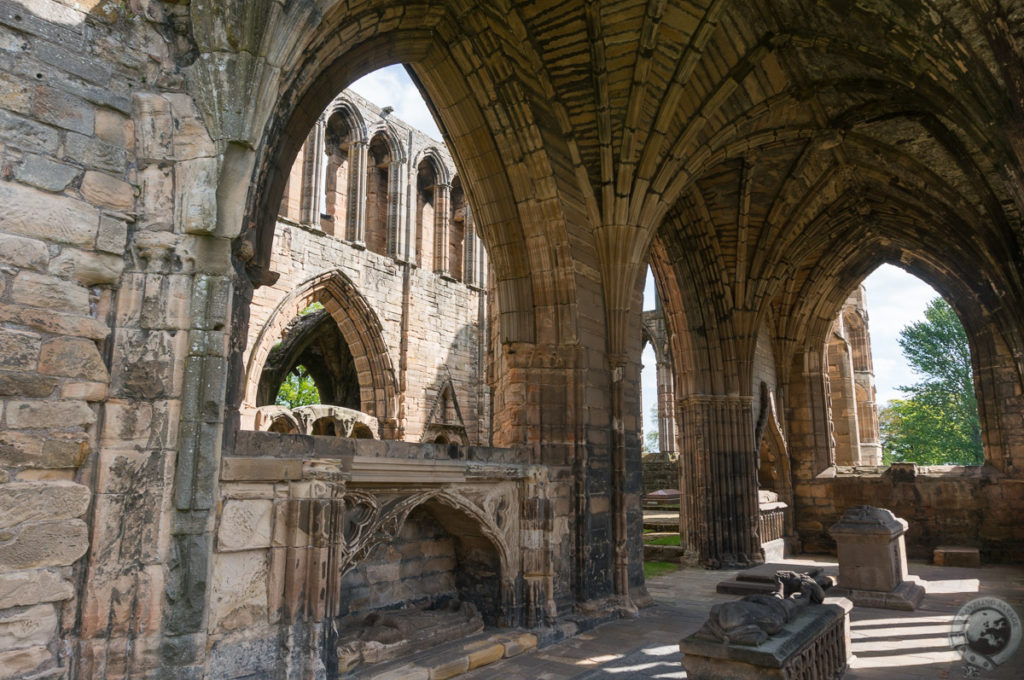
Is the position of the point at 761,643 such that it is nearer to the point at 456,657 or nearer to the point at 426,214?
the point at 456,657

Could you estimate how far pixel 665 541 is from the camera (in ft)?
41.0

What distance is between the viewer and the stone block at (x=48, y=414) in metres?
3.02

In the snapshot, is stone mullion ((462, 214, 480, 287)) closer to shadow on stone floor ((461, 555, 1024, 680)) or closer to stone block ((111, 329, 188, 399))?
shadow on stone floor ((461, 555, 1024, 680))

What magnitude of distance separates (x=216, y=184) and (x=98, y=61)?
0.79 metres

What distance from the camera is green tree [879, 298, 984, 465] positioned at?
25.2 metres

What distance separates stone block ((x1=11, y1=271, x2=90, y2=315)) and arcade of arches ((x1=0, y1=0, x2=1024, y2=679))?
13mm

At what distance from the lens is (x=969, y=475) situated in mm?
11797

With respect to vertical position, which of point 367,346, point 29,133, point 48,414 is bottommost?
point 48,414

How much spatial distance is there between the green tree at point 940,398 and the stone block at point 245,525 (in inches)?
1062

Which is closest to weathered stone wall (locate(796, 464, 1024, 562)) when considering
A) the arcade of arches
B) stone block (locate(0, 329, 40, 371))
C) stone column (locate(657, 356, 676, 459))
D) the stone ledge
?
the arcade of arches

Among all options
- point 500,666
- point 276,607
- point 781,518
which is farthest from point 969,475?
point 276,607

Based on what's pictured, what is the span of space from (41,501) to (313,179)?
1317cm

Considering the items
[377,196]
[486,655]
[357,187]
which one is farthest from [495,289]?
[377,196]

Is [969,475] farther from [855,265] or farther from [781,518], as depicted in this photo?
[855,265]
